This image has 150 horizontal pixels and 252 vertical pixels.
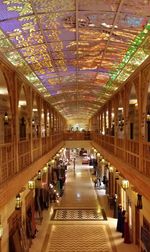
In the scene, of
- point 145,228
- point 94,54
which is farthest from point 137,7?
point 145,228

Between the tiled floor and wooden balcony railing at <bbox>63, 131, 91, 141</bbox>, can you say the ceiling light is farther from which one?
wooden balcony railing at <bbox>63, 131, 91, 141</bbox>

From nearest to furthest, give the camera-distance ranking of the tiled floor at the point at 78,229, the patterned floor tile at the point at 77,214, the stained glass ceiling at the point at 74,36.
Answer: the stained glass ceiling at the point at 74,36 → the tiled floor at the point at 78,229 → the patterned floor tile at the point at 77,214

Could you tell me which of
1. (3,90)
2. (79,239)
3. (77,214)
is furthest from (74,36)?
(77,214)

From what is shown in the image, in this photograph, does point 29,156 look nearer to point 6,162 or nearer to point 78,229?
point 6,162

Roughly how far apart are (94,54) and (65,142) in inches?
961

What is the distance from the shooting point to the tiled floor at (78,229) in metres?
14.4

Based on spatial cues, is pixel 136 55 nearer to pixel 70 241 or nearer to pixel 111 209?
pixel 70 241

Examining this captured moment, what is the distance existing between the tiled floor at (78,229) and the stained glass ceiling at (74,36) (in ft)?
24.7

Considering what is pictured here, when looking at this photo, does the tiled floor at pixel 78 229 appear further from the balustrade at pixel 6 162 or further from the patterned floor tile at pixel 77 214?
the balustrade at pixel 6 162

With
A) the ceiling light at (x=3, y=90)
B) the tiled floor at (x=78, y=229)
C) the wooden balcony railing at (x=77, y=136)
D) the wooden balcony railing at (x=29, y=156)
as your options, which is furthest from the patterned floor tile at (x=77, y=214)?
the wooden balcony railing at (x=77, y=136)

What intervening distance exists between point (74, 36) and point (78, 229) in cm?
1100

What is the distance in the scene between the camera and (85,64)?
45.9ft

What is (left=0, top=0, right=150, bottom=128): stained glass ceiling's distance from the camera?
7766 millimetres

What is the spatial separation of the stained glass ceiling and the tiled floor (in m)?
7.51
